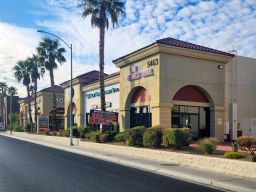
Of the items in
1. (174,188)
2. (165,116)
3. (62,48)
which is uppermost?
(62,48)

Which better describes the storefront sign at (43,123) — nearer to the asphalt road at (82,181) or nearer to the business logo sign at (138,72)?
the business logo sign at (138,72)

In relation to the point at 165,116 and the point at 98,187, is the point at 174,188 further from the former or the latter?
the point at 165,116

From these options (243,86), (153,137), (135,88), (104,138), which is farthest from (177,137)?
(243,86)

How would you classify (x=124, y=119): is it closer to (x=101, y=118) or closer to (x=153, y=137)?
(x=101, y=118)

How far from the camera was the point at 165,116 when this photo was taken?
99.7 feet

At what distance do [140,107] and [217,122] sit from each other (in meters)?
6.74

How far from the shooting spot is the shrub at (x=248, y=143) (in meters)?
18.0

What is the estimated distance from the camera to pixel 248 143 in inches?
711

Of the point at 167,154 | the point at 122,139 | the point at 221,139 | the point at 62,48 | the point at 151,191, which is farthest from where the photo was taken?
the point at 62,48

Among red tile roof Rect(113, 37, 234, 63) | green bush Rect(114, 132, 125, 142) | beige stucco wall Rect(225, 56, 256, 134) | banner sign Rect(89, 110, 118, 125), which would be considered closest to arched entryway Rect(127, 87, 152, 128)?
banner sign Rect(89, 110, 118, 125)

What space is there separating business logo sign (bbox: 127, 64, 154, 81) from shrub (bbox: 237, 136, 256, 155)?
14166 mm

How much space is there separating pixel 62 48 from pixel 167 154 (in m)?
38.9

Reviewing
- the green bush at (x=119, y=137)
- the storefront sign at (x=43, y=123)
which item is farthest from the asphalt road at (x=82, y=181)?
the storefront sign at (x=43, y=123)

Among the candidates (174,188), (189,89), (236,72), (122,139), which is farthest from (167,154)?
(236,72)
